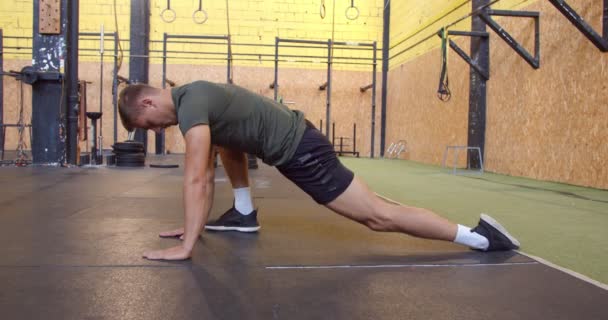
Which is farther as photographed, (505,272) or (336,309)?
(505,272)

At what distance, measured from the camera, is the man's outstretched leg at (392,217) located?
165 cm

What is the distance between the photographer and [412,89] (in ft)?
31.3

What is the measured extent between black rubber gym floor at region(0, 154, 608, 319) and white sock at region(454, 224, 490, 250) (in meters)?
0.04

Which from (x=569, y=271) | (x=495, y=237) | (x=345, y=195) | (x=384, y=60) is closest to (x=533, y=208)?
(x=495, y=237)

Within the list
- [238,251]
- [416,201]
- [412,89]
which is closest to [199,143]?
[238,251]

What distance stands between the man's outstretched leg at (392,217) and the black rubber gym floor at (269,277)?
77 mm

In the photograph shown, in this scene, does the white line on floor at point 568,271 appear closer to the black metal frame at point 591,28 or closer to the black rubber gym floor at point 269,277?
the black rubber gym floor at point 269,277

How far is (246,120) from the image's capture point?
1632mm

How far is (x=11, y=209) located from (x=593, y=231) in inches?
120

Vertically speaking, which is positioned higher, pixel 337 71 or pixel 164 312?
pixel 337 71

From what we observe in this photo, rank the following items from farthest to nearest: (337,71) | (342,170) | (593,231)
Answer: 1. (337,71)
2. (593,231)
3. (342,170)

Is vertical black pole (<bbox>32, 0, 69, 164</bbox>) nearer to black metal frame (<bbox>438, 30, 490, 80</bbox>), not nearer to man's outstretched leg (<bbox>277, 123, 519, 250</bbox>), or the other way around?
black metal frame (<bbox>438, 30, 490, 80</bbox>)

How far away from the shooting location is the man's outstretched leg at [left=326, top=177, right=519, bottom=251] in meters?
1.65

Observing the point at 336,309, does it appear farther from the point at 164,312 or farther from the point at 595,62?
the point at 595,62
